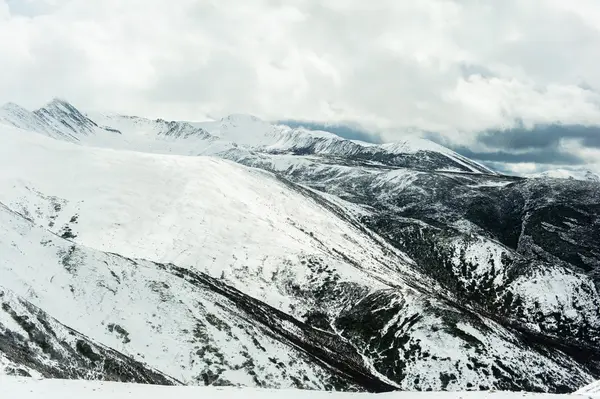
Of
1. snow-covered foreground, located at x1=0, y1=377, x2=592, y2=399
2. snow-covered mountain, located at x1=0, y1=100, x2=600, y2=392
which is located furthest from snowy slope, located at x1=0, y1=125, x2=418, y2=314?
snow-covered foreground, located at x1=0, y1=377, x2=592, y2=399

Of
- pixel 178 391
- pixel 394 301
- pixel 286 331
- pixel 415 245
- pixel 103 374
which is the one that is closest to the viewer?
pixel 178 391

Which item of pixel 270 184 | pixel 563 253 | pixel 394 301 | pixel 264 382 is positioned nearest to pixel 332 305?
pixel 394 301

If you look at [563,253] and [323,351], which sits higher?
[563,253]

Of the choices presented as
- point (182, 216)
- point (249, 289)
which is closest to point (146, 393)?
point (249, 289)

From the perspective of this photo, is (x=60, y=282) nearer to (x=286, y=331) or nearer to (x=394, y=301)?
(x=286, y=331)

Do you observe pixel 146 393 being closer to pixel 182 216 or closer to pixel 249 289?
pixel 249 289

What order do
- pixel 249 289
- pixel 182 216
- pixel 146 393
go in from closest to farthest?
pixel 146 393 → pixel 249 289 → pixel 182 216

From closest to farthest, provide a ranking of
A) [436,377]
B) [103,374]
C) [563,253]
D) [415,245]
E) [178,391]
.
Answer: [178,391]
[103,374]
[436,377]
[415,245]
[563,253]

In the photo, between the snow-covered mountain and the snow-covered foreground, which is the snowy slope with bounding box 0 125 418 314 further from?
the snow-covered foreground
